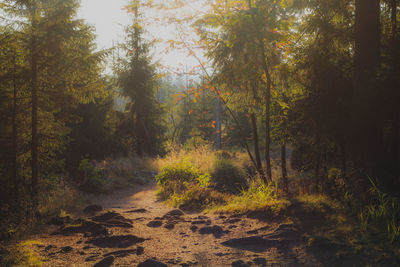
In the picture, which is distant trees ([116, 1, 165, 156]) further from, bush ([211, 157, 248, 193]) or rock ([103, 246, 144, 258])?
rock ([103, 246, 144, 258])

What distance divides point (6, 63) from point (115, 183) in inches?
294

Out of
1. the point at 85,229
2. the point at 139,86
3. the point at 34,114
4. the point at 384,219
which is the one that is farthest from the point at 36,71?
the point at 139,86

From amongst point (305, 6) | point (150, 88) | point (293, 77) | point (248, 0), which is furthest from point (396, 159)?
point (150, 88)

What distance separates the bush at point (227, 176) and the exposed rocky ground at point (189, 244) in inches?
199

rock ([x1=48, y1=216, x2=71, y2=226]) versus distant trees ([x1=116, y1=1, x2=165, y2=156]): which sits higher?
distant trees ([x1=116, y1=1, x2=165, y2=156])

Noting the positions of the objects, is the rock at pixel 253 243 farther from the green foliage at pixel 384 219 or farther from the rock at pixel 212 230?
the green foliage at pixel 384 219

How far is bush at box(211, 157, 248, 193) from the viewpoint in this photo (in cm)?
1121

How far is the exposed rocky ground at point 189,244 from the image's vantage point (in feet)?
11.4

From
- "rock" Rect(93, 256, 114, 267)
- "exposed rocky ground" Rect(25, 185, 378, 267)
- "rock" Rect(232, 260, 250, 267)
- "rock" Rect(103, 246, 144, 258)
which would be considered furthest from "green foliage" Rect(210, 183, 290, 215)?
"rock" Rect(93, 256, 114, 267)

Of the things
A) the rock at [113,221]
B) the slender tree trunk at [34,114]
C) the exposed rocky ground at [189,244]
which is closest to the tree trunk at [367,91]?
the exposed rocky ground at [189,244]

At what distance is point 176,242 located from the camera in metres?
4.67

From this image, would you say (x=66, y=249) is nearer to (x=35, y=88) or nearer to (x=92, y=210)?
(x=92, y=210)

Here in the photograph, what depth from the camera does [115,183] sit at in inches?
508

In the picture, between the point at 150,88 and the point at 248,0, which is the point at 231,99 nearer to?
the point at 248,0
